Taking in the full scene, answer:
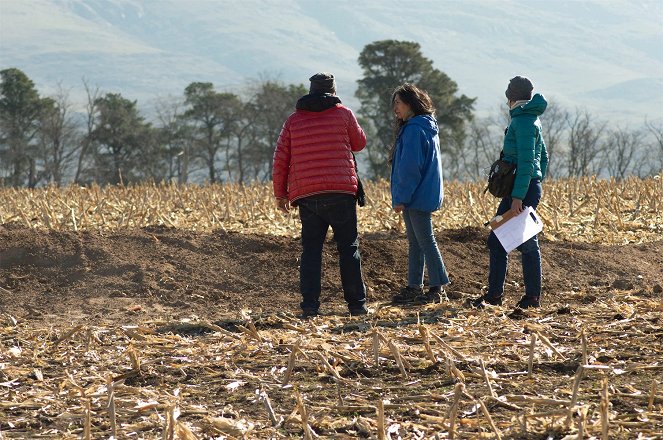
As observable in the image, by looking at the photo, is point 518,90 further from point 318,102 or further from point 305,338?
point 305,338

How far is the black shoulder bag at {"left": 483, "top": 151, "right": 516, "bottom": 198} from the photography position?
7.05m

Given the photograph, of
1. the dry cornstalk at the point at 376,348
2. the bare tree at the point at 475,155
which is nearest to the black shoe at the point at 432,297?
the dry cornstalk at the point at 376,348

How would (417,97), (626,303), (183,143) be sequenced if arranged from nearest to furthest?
(626,303)
(417,97)
(183,143)

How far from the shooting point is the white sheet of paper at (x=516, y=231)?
700 centimetres

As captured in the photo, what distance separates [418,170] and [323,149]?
2.30 ft

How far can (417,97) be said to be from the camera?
7500mm

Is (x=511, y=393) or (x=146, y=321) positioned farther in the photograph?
(x=146, y=321)

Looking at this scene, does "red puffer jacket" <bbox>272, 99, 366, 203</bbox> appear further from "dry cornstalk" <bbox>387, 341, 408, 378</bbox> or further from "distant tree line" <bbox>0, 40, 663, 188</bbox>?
"distant tree line" <bbox>0, 40, 663, 188</bbox>

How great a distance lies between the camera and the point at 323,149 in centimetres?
731

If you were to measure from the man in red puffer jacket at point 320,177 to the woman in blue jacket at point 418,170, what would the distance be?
0.32 m

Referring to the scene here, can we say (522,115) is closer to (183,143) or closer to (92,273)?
(92,273)

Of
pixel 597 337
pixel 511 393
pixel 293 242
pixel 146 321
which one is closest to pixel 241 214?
pixel 293 242

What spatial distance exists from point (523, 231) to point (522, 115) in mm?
774

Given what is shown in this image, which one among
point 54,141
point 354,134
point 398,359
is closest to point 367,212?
point 354,134
